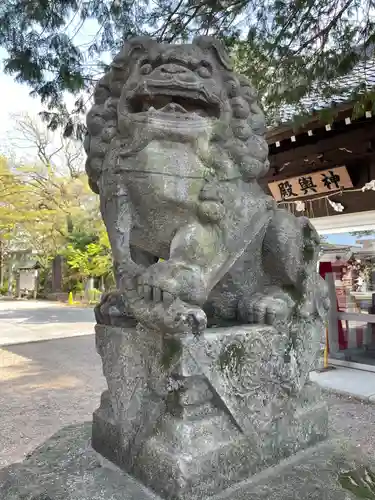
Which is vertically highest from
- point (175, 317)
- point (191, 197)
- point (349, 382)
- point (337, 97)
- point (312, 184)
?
point (337, 97)

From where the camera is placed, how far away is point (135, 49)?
1.42 meters

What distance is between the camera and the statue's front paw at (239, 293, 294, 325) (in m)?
1.35

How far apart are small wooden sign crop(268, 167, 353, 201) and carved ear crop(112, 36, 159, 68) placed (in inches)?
161

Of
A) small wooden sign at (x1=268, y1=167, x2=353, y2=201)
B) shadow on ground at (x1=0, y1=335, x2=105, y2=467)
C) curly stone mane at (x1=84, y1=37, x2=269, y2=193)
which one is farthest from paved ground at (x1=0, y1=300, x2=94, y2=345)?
curly stone mane at (x1=84, y1=37, x2=269, y2=193)

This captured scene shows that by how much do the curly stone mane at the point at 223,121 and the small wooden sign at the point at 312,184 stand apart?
153 inches

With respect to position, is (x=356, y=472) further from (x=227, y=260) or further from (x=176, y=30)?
(x=176, y=30)

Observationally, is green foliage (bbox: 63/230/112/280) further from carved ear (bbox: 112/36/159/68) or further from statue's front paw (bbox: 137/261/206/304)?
statue's front paw (bbox: 137/261/206/304)

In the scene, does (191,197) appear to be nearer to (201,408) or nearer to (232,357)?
(232,357)

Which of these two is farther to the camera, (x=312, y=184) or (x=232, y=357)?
(x=312, y=184)

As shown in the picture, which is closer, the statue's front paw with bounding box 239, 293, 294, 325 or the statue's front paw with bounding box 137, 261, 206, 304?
the statue's front paw with bounding box 137, 261, 206, 304

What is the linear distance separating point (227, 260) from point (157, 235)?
25 centimetres

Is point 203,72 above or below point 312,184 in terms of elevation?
below

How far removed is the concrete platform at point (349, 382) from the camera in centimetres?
410

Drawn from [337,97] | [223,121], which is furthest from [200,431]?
[337,97]
